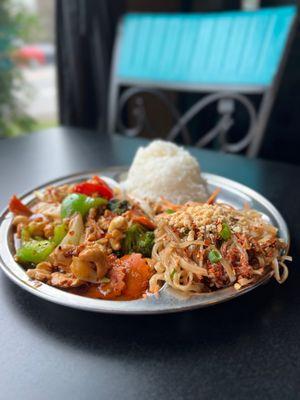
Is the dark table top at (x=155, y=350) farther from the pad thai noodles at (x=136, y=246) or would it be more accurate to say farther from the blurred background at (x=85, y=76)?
the blurred background at (x=85, y=76)

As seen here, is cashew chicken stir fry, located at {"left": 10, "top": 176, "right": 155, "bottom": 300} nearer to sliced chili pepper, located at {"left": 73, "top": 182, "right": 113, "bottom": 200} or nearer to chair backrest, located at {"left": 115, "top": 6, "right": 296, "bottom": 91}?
sliced chili pepper, located at {"left": 73, "top": 182, "right": 113, "bottom": 200}

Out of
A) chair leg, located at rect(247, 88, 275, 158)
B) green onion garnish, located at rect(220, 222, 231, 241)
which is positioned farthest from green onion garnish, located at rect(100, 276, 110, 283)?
chair leg, located at rect(247, 88, 275, 158)

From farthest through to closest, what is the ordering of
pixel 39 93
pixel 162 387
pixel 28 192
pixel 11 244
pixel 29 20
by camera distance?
1. pixel 39 93
2. pixel 29 20
3. pixel 28 192
4. pixel 11 244
5. pixel 162 387

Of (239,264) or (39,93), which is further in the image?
(39,93)

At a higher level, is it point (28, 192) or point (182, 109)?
point (28, 192)

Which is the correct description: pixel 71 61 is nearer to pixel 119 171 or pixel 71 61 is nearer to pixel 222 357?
pixel 119 171

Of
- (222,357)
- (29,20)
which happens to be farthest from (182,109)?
(222,357)

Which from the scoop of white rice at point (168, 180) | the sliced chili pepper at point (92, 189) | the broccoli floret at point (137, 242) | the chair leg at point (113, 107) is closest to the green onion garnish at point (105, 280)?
the broccoli floret at point (137, 242)

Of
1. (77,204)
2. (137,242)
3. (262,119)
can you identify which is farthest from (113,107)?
(137,242)
